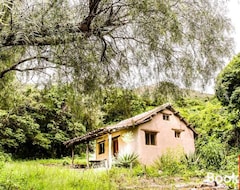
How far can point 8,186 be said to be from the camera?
7.03 metres

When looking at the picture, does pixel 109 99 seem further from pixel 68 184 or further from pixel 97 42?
pixel 68 184

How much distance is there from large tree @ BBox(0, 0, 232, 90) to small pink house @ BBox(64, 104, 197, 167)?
12.2 meters

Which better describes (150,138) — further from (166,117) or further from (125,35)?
(125,35)

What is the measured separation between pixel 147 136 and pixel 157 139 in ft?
1.87

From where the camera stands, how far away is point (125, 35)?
4332 millimetres

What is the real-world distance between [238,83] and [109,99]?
41.6ft

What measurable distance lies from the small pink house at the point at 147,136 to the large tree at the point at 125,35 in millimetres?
12220

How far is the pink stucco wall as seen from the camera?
58.4ft

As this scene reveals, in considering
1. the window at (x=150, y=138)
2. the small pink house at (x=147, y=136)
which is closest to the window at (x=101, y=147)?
the small pink house at (x=147, y=136)

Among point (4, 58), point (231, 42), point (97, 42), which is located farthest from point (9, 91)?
point (231, 42)

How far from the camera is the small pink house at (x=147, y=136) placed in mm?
17719

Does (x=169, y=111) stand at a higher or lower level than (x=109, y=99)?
higher

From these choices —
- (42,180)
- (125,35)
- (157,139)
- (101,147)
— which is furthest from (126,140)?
(125,35)

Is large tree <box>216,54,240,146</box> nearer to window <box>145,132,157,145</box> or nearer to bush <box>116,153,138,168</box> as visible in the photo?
window <box>145,132,157,145</box>
